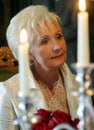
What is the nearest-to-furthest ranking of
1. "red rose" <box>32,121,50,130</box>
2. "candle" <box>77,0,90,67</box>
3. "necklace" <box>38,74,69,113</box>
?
"candle" <box>77,0,90,67</box> < "red rose" <box>32,121,50,130</box> < "necklace" <box>38,74,69,113</box>

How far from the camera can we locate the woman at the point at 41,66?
143 centimetres

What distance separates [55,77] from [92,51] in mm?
744

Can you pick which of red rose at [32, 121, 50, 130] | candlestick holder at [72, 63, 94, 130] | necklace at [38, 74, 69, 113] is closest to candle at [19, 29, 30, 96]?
candlestick holder at [72, 63, 94, 130]

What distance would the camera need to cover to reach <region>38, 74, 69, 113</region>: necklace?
1.51 metres

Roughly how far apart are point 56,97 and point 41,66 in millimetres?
154

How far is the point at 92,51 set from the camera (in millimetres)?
2260

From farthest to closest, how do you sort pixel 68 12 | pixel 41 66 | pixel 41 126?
pixel 68 12
pixel 41 66
pixel 41 126

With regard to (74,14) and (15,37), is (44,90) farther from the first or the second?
(74,14)

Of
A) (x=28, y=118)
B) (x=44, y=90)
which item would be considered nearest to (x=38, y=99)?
(x=44, y=90)

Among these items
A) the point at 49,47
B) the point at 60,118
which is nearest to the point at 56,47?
the point at 49,47

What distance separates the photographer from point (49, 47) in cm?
144

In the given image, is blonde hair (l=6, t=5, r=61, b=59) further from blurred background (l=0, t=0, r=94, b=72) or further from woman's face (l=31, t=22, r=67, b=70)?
blurred background (l=0, t=0, r=94, b=72)

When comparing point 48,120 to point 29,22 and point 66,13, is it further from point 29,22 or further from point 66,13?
point 66,13

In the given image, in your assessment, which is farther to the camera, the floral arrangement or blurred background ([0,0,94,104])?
blurred background ([0,0,94,104])
